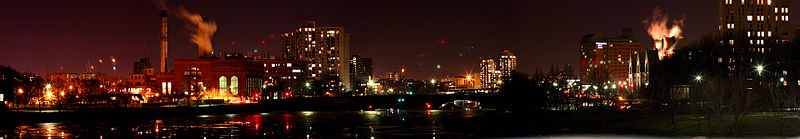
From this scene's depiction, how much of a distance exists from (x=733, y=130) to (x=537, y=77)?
1419 inches

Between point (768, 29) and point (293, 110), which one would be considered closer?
point (293, 110)

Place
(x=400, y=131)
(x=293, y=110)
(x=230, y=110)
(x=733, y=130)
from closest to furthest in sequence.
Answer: (x=733, y=130)
(x=400, y=131)
(x=230, y=110)
(x=293, y=110)

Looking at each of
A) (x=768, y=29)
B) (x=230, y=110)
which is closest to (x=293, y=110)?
(x=230, y=110)

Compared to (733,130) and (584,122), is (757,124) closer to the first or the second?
(733,130)

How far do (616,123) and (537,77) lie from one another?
84.6 feet

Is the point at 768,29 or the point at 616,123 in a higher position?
the point at 768,29

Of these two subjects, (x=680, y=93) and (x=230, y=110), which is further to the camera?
(x=230, y=110)

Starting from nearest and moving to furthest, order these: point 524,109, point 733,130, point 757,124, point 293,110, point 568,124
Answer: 1. point 733,130
2. point 757,124
3. point 568,124
4. point 524,109
5. point 293,110

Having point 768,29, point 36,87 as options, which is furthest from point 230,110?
point 768,29

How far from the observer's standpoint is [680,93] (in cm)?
6781

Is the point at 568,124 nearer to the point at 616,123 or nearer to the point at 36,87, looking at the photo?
the point at 616,123

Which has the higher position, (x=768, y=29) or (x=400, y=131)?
(x=768, y=29)

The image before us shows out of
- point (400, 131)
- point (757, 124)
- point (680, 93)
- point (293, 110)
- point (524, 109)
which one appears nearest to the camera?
point (757, 124)

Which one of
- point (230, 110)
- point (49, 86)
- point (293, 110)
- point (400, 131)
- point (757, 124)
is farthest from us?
point (49, 86)
